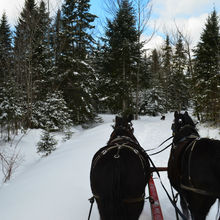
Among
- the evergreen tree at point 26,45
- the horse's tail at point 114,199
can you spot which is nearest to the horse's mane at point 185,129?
the horse's tail at point 114,199

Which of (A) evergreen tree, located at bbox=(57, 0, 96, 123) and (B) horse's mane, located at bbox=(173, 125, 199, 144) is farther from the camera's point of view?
(A) evergreen tree, located at bbox=(57, 0, 96, 123)

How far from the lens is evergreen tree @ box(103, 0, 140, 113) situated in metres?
18.2

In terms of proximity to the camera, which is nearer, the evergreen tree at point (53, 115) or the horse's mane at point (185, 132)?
the horse's mane at point (185, 132)

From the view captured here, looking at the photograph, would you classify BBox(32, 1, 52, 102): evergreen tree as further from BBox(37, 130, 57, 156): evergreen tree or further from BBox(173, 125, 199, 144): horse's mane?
BBox(173, 125, 199, 144): horse's mane

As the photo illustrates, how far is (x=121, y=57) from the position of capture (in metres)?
18.3

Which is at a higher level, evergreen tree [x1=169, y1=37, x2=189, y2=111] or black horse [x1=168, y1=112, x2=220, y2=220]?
evergreen tree [x1=169, y1=37, x2=189, y2=111]

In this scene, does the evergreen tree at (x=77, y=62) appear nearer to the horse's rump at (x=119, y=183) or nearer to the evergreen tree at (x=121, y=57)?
the evergreen tree at (x=121, y=57)

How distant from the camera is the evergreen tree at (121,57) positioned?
18250 mm

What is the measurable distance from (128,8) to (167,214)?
874 inches

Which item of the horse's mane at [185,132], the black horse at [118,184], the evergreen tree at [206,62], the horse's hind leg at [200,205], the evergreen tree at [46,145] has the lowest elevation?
the evergreen tree at [46,145]

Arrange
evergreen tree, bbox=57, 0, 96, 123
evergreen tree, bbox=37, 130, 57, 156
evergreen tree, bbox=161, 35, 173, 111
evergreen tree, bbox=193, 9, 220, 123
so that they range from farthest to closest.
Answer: evergreen tree, bbox=161, 35, 173, 111
evergreen tree, bbox=57, 0, 96, 123
evergreen tree, bbox=193, 9, 220, 123
evergreen tree, bbox=37, 130, 57, 156

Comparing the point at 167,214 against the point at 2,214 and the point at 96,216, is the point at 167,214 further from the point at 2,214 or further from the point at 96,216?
the point at 2,214

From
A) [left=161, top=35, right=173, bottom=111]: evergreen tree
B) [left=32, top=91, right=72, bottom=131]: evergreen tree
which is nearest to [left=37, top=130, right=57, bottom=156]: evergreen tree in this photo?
[left=32, top=91, right=72, bottom=131]: evergreen tree

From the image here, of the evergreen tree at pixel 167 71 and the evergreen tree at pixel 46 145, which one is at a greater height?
the evergreen tree at pixel 167 71
